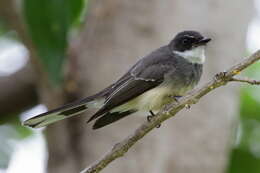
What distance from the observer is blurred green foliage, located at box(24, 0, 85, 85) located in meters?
5.48

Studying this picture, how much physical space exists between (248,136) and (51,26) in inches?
101

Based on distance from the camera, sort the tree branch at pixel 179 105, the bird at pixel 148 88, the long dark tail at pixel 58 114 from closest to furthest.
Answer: the tree branch at pixel 179 105
the long dark tail at pixel 58 114
the bird at pixel 148 88

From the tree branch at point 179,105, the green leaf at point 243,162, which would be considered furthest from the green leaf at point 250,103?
the tree branch at point 179,105

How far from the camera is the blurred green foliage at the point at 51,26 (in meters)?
5.48

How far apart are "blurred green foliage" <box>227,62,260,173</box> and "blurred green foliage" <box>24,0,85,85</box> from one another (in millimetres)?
2252

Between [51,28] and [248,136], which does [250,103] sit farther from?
[51,28]

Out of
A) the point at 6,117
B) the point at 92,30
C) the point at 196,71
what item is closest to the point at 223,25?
the point at 92,30

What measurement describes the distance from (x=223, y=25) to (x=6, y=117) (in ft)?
9.23

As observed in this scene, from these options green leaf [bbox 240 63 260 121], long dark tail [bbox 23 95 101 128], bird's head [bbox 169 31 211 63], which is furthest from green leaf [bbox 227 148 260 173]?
long dark tail [bbox 23 95 101 128]

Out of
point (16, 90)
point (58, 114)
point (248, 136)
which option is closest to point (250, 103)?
point (248, 136)

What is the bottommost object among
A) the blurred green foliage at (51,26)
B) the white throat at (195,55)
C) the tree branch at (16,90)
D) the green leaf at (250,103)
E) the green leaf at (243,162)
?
the green leaf at (243,162)

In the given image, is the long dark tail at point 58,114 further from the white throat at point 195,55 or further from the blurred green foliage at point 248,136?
the blurred green foliage at point 248,136

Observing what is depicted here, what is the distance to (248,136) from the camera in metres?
6.75

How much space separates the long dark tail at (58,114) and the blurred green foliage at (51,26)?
1074mm
